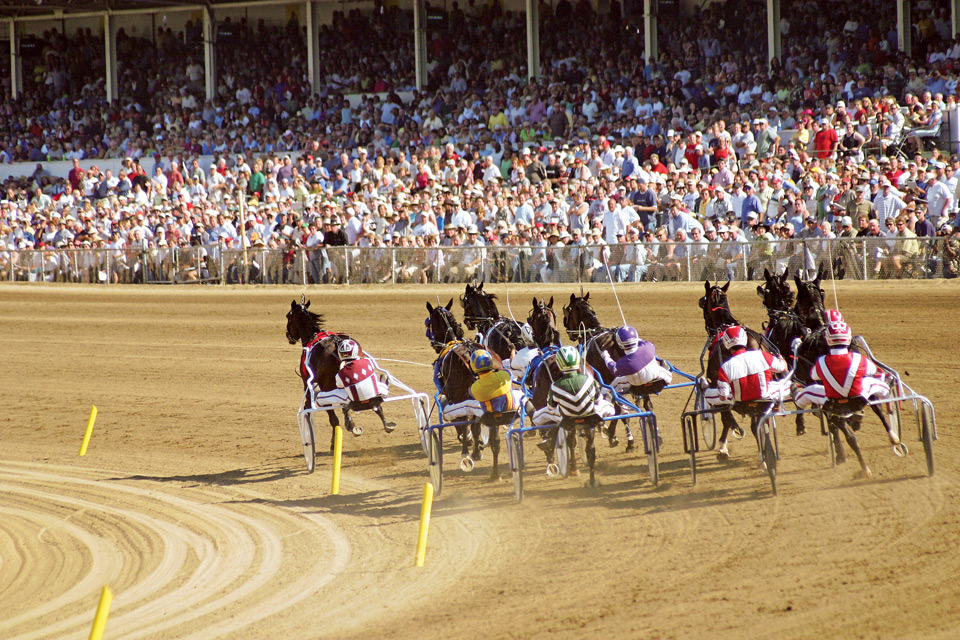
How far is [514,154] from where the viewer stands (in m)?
22.5

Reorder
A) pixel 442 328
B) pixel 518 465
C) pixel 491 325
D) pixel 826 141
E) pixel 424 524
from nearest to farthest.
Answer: pixel 424 524, pixel 518 465, pixel 442 328, pixel 491 325, pixel 826 141

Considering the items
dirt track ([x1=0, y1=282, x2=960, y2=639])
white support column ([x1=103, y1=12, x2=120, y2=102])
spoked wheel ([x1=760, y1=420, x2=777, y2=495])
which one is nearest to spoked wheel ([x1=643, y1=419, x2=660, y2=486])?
dirt track ([x1=0, y1=282, x2=960, y2=639])

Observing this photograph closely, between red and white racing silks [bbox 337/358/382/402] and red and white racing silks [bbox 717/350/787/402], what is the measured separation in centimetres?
317

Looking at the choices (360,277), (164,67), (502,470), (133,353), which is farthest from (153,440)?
(164,67)

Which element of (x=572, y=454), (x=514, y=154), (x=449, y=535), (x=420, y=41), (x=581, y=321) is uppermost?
(x=420, y=41)

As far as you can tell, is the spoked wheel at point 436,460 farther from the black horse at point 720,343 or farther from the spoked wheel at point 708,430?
the spoked wheel at point 708,430

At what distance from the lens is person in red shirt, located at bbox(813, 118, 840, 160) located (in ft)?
59.9

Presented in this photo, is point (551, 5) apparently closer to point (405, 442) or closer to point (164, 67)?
point (164, 67)

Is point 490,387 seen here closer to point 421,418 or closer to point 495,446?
point 495,446

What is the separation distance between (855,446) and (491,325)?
379cm

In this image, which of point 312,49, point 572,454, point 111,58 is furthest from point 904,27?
point 111,58

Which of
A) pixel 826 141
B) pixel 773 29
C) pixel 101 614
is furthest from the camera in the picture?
pixel 773 29

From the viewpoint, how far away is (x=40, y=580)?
723 centimetres

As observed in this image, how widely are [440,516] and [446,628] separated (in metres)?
2.35
